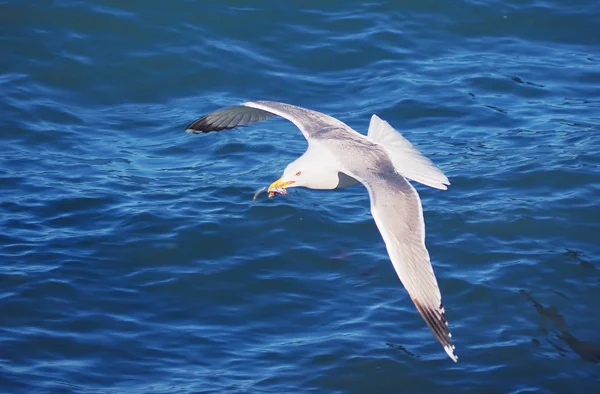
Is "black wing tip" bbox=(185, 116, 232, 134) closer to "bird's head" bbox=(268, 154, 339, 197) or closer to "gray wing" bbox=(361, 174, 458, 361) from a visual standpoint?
"bird's head" bbox=(268, 154, 339, 197)

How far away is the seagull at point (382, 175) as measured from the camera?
589 cm

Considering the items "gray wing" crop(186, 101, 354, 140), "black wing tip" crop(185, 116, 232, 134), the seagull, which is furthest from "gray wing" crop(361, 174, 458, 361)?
"black wing tip" crop(185, 116, 232, 134)

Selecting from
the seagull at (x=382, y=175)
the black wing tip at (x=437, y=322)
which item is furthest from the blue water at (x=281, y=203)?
the black wing tip at (x=437, y=322)

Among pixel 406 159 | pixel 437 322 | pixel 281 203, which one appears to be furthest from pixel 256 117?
pixel 437 322

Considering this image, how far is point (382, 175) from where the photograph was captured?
6.91m

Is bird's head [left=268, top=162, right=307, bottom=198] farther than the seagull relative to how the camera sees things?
Yes

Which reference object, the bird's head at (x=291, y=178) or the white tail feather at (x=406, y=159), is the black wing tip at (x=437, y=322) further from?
the bird's head at (x=291, y=178)

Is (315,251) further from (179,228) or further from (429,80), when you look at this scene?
(429,80)

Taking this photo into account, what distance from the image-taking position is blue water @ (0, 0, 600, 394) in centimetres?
697

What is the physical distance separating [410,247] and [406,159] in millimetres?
1661

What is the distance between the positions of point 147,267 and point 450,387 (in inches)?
116

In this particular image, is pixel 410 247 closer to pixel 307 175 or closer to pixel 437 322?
pixel 437 322

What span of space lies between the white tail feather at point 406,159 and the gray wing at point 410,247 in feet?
1.67

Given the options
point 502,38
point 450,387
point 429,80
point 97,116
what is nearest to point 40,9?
point 97,116
